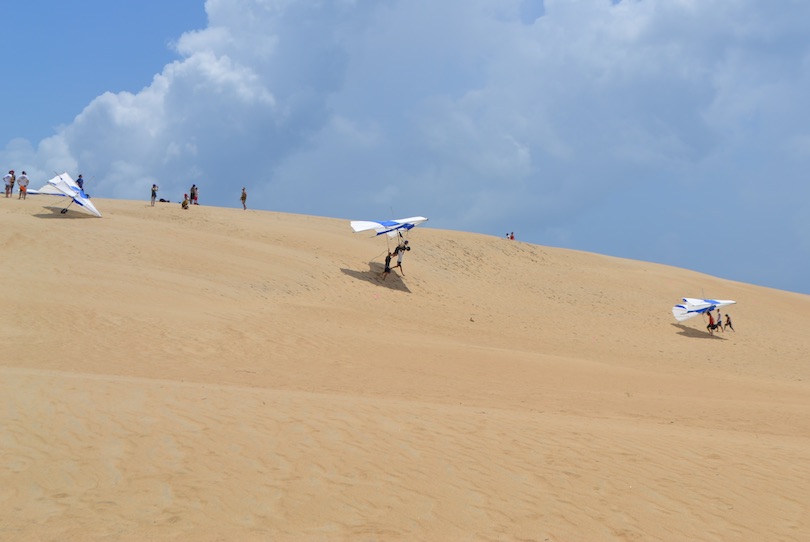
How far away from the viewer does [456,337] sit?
21.7 meters

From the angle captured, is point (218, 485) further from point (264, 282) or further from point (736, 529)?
point (264, 282)

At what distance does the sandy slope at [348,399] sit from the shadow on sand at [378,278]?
172 mm

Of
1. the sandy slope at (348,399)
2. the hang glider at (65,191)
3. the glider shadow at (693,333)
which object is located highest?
the hang glider at (65,191)

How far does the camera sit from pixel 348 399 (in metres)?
11.2

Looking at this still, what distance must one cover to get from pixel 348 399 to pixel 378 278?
1569cm

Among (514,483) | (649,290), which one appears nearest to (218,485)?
(514,483)

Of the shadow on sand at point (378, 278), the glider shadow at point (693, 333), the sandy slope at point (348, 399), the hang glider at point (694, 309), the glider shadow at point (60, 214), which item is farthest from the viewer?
the hang glider at point (694, 309)

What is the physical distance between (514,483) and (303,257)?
2064 centimetres

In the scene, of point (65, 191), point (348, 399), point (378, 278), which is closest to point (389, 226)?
point (378, 278)

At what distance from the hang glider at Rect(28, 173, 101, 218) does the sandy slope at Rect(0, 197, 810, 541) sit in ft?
3.64

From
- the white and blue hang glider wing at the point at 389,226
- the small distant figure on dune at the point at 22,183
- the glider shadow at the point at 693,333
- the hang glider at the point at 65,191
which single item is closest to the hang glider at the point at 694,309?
the glider shadow at the point at 693,333

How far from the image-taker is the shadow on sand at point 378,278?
26297mm

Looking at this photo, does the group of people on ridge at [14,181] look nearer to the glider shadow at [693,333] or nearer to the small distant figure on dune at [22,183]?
the small distant figure on dune at [22,183]

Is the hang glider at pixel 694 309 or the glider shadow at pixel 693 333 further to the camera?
the hang glider at pixel 694 309
